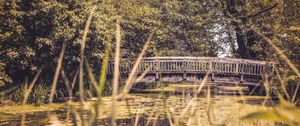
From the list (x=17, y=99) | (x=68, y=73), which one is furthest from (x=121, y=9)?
(x=17, y=99)

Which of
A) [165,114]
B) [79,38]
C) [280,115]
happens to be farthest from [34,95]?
[280,115]

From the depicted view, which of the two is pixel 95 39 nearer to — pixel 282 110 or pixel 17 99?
pixel 17 99

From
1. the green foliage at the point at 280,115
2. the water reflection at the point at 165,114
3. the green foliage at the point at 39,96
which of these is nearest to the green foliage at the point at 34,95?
the green foliage at the point at 39,96

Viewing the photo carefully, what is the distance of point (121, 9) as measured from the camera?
1895 cm

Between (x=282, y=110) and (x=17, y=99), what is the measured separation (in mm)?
11088

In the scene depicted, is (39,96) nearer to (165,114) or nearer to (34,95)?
(34,95)

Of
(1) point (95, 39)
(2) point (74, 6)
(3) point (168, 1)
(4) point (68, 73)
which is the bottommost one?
(4) point (68, 73)

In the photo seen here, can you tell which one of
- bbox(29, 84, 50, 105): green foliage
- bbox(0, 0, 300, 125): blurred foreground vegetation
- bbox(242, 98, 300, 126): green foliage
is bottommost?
bbox(29, 84, 50, 105): green foliage

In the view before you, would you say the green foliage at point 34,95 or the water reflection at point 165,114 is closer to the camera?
the water reflection at point 165,114

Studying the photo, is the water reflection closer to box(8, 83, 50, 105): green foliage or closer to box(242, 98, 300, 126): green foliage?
A: box(242, 98, 300, 126): green foliage

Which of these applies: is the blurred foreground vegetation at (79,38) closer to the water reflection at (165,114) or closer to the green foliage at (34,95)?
the green foliage at (34,95)

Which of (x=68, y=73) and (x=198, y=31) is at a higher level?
(x=198, y=31)

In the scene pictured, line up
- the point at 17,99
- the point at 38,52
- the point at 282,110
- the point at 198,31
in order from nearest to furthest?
1. the point at 282,110
2. the point at 17,99
3. the point at 38,52
4. the point at 198,31

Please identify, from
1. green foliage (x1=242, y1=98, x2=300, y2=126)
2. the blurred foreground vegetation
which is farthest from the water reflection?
the blurred foreground vegetation
